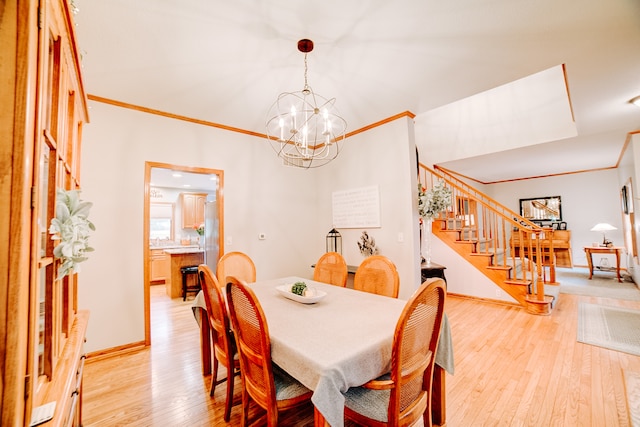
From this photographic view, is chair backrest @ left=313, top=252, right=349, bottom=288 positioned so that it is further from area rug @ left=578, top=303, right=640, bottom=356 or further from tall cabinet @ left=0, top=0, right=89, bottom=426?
area rug @ left=578, top=303, right=640, bottom=356

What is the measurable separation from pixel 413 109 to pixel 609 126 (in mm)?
3036

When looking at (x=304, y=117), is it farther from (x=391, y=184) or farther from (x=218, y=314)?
(x=218, y=314)

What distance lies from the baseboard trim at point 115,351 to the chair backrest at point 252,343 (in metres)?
2.07

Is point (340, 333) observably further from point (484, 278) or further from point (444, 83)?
point (484, 278)

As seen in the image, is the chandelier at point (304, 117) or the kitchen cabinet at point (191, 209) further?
the kitchen cabinet at point (191, 209)

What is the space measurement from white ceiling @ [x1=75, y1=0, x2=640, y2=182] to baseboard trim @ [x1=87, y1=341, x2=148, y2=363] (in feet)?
8.52

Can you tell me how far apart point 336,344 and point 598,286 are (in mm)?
6661

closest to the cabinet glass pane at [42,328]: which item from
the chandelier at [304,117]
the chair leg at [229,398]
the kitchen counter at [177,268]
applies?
the chair leg at [229,398]

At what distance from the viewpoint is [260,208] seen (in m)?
3.91

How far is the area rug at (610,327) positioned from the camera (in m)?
2.78

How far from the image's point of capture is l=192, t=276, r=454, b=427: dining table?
1098mm

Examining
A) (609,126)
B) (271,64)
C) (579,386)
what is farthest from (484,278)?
(271,64)

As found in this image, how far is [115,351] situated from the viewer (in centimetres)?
278

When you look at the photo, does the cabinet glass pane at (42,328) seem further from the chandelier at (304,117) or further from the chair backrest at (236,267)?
the chair backrest at (236,267)
